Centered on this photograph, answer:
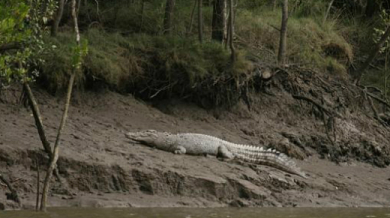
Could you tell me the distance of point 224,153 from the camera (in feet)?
48.9

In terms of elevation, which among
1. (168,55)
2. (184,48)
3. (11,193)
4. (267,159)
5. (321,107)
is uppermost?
(184,48)

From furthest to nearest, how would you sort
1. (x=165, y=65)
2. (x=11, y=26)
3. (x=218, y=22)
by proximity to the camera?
1. (x=218, y=22)
2. (x=165, y=65)
3. (x=11, y=26)

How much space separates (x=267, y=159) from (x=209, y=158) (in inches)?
44.7

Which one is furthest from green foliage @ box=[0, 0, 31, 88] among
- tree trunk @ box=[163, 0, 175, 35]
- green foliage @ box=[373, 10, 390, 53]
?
green foliage @ box=[373, 10, 390, 53]

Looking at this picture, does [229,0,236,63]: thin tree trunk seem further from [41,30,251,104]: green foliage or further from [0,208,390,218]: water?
[0,208,390,218]: water

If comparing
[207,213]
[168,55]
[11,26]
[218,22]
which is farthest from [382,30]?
[11,26]

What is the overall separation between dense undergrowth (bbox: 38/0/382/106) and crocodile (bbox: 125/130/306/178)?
5.51ft

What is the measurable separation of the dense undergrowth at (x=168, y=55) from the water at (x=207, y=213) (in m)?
4.01

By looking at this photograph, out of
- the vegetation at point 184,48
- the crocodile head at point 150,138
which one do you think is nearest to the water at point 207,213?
the crocodile head at point 150,138

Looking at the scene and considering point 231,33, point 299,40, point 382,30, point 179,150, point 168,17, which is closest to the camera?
point 179,150

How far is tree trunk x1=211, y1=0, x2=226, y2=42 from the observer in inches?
712

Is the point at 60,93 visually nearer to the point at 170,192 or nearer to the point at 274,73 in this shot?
the point at 170,192

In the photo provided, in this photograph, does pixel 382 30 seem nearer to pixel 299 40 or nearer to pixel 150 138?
pixel 299 40

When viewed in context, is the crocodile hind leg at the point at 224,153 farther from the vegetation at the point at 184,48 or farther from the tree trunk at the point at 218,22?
the tree trunk at the point at 218,22
